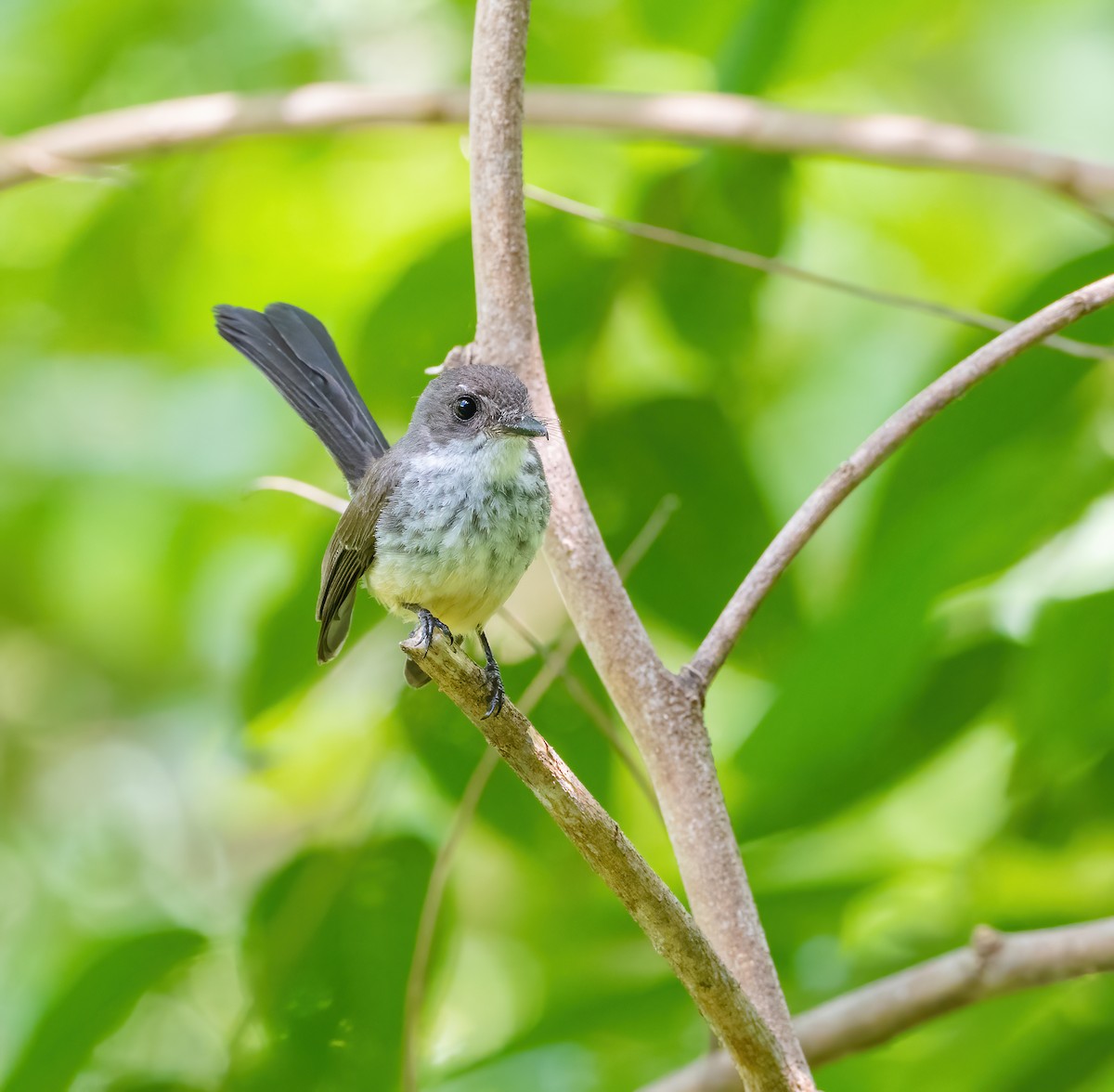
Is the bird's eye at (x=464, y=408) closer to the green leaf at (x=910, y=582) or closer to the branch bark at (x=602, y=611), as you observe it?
the branch bark at (x=602, y=611)

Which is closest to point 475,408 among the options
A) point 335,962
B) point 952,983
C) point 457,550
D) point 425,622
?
point 457,550

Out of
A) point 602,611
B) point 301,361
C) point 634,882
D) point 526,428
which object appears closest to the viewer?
point 634,882

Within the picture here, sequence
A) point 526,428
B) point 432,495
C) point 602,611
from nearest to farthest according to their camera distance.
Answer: point 602,611, point 526,428, point 432,495

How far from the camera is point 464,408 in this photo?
8.04ft

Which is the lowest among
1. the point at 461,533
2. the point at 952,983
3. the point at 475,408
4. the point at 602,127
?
the point at 952,983

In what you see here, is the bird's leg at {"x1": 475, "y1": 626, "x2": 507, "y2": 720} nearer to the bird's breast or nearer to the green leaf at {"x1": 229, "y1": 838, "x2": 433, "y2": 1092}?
the bird's breast

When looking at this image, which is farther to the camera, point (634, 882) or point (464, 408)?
point (464, 408)

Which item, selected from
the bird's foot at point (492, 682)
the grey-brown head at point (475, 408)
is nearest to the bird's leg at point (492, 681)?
the bird's foot at point (492, 682)

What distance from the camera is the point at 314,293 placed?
3521 millimetres

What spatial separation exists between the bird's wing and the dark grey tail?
242mm

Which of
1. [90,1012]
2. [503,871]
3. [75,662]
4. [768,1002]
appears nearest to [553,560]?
[768,1002]

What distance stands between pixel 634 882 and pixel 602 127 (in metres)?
1.95

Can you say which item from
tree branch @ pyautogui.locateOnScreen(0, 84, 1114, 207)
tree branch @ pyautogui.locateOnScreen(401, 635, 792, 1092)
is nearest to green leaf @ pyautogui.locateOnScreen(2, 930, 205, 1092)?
tree branch @ pyautogui.locateOnScreen(401, 635, 792, 1092)

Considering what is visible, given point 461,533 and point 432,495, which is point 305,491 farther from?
point 461,533
